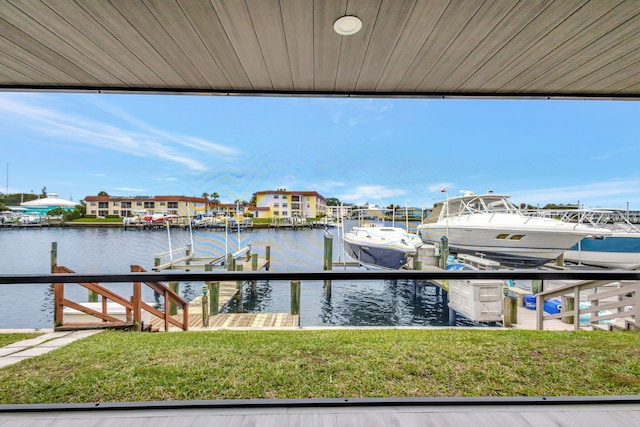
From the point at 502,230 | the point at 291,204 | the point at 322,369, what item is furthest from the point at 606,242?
the point at 322,369

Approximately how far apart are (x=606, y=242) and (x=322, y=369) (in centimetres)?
880

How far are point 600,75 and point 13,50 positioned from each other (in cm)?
282

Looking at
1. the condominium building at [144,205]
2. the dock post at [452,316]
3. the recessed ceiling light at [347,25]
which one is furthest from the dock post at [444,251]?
the recessed ceiling light at [347,25]

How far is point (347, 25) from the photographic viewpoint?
3.74ft

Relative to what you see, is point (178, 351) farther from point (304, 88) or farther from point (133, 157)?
point (133, 157)

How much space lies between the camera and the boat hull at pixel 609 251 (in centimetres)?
681

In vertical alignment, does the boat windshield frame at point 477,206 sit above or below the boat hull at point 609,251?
above

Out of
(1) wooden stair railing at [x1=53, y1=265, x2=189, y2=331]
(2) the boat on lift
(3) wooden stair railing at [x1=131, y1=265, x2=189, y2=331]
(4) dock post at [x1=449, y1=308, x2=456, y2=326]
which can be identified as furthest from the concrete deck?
(2) the boat on lift

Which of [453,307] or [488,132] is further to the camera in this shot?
[453,307]

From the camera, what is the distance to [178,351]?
231 cm

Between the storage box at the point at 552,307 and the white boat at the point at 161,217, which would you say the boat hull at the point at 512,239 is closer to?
the storage box at the point at 552,307

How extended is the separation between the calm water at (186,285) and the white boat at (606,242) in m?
3.63

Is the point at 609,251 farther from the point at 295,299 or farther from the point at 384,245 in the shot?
the point at 295,299

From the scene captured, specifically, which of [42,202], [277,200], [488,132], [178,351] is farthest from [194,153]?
[488,132]
